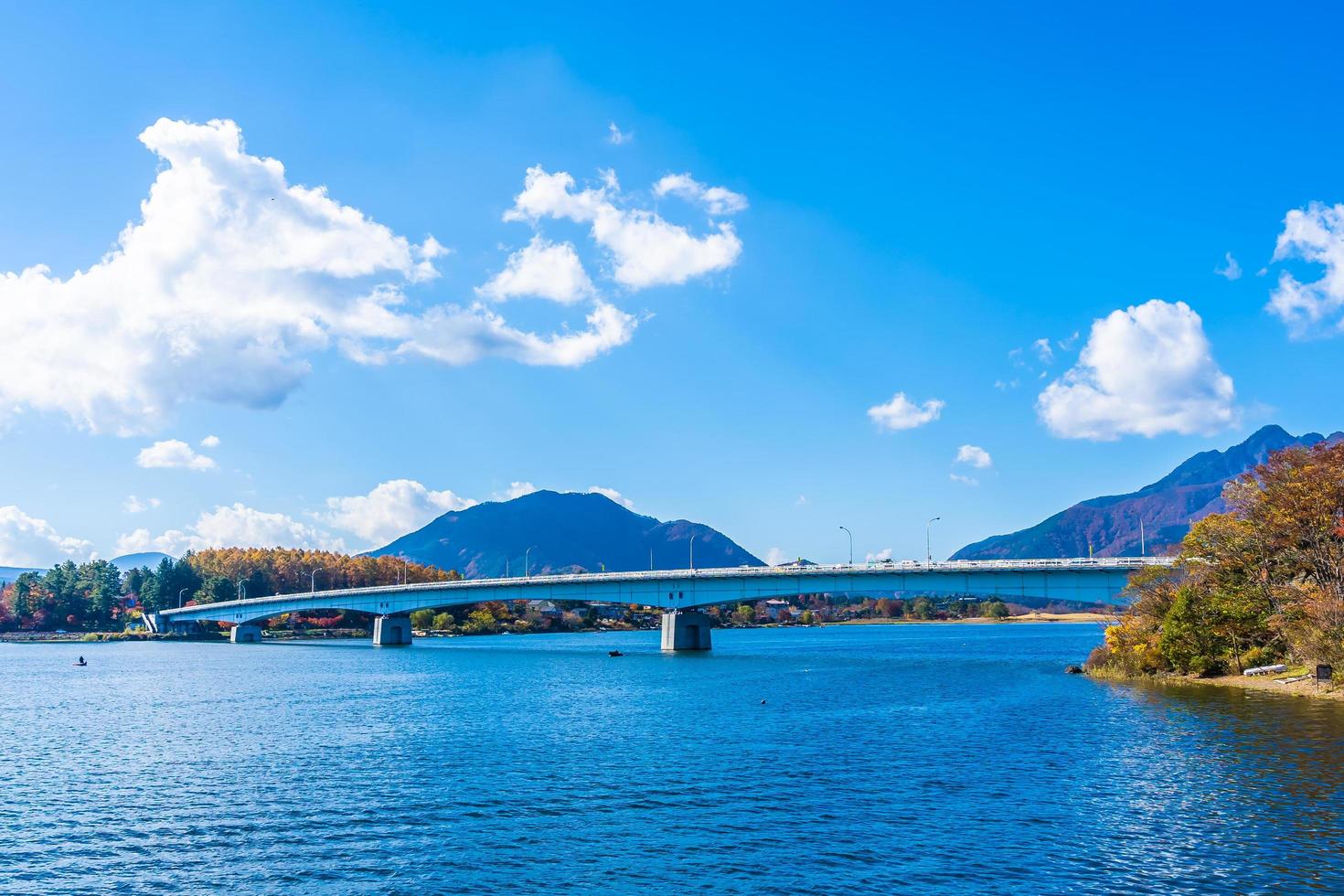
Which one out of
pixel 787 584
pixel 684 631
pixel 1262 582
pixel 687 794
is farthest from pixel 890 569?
pixel 687 794

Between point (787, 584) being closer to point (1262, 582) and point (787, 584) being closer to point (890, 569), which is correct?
point (890, 569)

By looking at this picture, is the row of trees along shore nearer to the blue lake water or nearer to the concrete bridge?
the blue lake water

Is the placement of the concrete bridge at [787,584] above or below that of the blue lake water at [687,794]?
above

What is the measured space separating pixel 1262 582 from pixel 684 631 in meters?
95.8

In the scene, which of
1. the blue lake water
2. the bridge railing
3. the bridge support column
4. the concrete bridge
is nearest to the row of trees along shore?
the blue lake water

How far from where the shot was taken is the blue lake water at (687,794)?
30.1 metres

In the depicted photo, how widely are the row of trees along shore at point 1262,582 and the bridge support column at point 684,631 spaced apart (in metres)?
81.0

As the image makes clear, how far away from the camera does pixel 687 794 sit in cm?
4150

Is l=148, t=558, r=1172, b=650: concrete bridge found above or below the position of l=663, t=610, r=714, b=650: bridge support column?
above

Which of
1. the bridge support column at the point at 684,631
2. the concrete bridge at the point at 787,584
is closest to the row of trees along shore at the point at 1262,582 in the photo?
the concrete bridge at the point at 787,584

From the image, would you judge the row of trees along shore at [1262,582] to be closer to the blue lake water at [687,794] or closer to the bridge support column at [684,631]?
the blue lake water at [687,794]

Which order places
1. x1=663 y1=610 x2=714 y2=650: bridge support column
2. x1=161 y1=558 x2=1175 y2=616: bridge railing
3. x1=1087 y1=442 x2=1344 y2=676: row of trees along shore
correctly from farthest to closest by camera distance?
x1=663 y1=610 x2=714 y2=650: bridge support column, x1=161 y1=558 x2=1175 y2=616: bridge railing, x1=1087 y1=442 x2=1344 y2=676: row of trees along shore

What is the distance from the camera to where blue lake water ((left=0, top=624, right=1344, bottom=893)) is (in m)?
30.1

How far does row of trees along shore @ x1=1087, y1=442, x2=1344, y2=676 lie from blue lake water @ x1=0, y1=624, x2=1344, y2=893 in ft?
23.6
